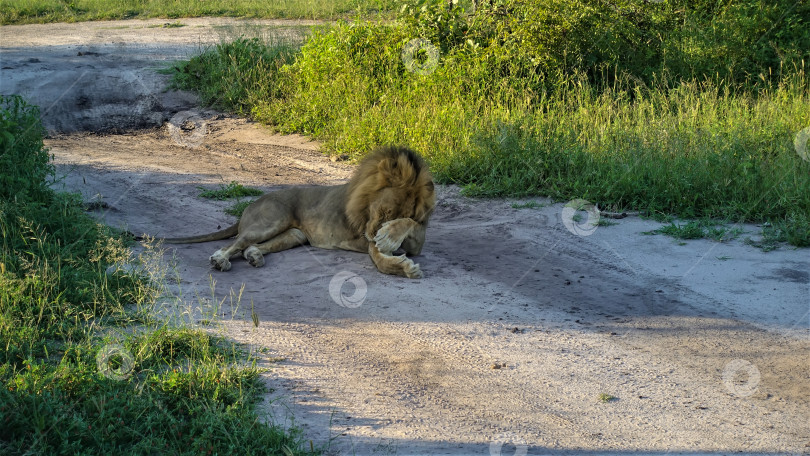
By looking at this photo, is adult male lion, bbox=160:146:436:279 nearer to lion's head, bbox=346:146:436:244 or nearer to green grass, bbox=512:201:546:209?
lion's head, bbox=346:146:436:244

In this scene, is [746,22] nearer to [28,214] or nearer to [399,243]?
[399,243]

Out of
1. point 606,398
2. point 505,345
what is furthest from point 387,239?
point 606,398

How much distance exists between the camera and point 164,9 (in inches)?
848

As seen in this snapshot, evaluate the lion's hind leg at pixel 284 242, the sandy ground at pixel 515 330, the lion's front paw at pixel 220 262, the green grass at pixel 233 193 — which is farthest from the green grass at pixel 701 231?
the green grass at pixel 233 193

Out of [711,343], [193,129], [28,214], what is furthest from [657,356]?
[193,129]

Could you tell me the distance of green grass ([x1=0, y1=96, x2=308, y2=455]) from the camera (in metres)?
3.75

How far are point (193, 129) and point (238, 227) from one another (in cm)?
549

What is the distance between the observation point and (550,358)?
16.0 ft

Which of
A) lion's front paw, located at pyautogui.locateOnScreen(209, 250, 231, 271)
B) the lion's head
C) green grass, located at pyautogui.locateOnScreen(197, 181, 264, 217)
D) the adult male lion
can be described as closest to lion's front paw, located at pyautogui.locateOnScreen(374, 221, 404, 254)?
the adult male lion

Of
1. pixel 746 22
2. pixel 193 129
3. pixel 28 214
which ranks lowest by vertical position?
pixel 193 129

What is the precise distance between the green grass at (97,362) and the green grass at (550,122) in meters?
4.06

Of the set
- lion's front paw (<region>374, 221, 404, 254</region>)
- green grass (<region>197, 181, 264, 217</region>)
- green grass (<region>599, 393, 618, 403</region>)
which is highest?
lion's front paw (<region>374, 221, 404, 254</region>)

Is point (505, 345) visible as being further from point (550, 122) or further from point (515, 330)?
point (550, 122)

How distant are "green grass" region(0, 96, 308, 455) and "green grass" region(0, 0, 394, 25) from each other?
49.1ft
